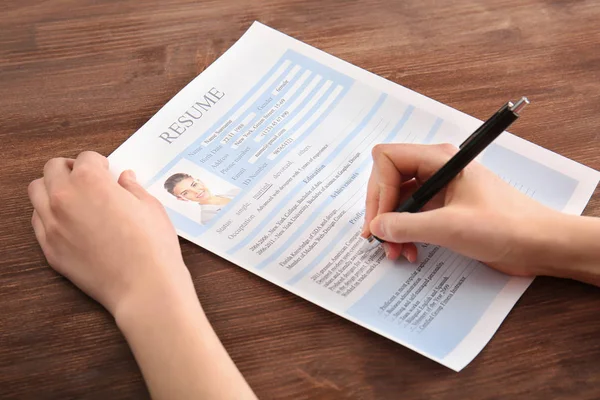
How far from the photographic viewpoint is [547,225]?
2.36ft

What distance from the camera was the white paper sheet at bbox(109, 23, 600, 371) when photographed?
71cm

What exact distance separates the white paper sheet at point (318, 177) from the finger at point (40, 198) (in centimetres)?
8

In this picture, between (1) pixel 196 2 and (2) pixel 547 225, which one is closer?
(2) pixel 547 225

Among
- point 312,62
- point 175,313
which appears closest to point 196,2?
point 312,62

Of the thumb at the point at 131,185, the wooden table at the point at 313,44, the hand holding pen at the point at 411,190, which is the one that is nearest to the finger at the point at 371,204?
the hand holding pen at the point at 411,190

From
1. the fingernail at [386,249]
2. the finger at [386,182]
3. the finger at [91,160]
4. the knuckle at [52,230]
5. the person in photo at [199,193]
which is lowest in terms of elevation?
the knuckle at [52,230]

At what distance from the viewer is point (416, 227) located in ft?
2.33

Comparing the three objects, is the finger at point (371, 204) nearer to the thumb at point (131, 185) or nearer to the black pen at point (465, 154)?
the black pen at point (465, 154)

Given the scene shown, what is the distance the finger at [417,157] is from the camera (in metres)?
0.75

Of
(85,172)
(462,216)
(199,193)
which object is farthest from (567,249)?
(85,172)

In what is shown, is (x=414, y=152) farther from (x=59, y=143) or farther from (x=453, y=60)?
(x=59, y=143)

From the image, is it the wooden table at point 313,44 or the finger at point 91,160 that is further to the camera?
the finger at point 91,160

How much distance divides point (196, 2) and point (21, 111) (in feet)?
0.89

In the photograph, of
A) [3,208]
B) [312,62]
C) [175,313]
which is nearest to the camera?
[175,313]
